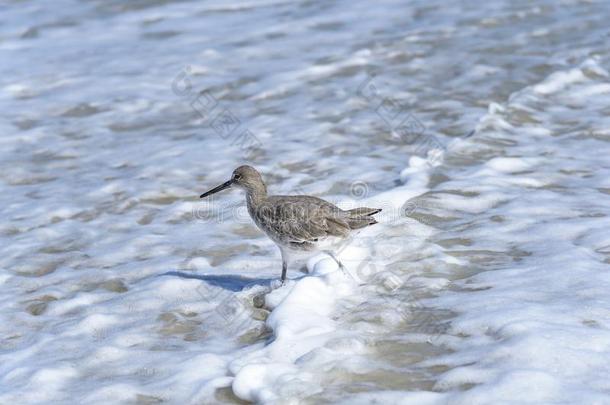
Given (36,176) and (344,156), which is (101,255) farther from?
(344,156)

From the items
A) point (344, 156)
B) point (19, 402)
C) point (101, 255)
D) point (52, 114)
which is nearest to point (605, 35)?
point (344, 156)

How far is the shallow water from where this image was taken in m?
5.01

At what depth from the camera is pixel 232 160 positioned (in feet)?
30.0

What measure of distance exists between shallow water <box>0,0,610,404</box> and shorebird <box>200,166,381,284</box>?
0.89 ft

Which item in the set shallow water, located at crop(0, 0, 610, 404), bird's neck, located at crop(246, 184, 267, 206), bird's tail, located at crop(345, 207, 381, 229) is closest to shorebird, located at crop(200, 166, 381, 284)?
bird's tail, located at crop(345, 207, 381, 229)

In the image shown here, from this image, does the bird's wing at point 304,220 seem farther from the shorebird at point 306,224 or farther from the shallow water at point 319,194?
the shallow water at point 319,194

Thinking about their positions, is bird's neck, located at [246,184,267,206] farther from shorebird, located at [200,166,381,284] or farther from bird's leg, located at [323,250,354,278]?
bird's leg, located at [323,250,354,278]

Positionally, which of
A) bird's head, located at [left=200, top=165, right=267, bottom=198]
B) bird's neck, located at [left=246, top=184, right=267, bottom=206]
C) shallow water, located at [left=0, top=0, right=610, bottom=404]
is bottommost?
shallow water, located at [left=0, top=0, right=610, bottom=404]

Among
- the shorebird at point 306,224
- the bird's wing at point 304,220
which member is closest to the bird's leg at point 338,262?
the shorebird at point 306,224

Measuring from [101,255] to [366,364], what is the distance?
2.91 m

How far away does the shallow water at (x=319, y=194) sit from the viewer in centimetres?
501

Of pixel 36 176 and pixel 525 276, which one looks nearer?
pixel 525 276

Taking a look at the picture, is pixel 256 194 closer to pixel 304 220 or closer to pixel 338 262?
pixel 304 220

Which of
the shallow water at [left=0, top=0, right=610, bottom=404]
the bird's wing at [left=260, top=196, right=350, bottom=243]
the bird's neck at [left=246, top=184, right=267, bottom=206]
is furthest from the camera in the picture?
the bird's neck at [left=246, top=184, right=267, bottom=206]
